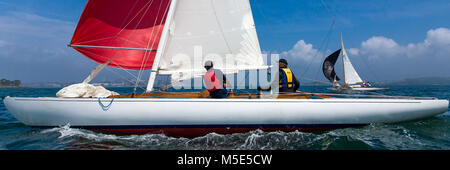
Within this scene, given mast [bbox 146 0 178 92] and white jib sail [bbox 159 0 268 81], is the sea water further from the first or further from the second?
white jib sail [bbox 159 0 268 81]

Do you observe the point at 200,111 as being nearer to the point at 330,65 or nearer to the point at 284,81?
the point at 284,81

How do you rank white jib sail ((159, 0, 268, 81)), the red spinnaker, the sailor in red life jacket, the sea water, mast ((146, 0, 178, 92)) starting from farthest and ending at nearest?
the red spinnaker → white jib sail ((159, 0, 268, 81)) → mast ((146, 0, 178, 92)) → the sailor in red life jacket → the sea water

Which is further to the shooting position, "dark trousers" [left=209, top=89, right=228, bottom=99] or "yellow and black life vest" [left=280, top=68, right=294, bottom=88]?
"yellow and black life vest" [left=280, top=68, right=294, bottom=88]

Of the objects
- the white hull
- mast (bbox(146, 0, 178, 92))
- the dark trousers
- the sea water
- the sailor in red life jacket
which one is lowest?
the sea water

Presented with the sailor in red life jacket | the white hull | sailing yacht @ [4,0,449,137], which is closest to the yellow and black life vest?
sailing yacht @ [4,0,449,137]

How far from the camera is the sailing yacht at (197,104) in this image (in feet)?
15.5

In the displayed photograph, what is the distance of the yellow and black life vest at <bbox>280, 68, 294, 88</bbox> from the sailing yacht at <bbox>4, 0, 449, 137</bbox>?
0.36 m

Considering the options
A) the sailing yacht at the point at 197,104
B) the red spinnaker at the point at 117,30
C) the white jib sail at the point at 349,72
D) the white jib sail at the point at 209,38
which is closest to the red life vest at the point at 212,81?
the sailing yacht at the point at 197,104

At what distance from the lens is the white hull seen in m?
4.71

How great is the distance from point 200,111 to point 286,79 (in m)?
2.51

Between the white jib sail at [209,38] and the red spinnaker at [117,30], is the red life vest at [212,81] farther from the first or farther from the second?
the red spinnaker at [117,30]

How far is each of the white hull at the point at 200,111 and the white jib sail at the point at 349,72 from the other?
29.4m

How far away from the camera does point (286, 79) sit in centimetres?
591
